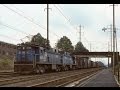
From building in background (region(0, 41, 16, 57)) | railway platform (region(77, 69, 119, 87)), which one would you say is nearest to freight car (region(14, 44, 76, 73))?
railway platform (region(77, 69, 119, 87))

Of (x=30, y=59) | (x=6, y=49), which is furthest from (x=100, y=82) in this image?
(x=6, y=49)

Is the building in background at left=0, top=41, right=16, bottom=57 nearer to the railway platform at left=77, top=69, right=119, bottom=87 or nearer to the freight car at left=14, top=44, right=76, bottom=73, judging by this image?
the freight car at left=14, top=44, right=76, bottom=73

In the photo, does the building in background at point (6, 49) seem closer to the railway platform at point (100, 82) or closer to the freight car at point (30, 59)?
the freight car at point (30, 59)

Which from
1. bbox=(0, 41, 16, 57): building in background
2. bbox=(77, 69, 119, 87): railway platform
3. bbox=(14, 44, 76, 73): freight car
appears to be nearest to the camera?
bbox=(77, 69, 119, 87): railway platform

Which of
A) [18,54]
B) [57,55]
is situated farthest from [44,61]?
[57,55]

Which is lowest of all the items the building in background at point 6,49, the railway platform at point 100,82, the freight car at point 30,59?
the railway platform at point 100,82

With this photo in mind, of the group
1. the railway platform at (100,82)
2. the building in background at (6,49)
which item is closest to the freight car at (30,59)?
the railway platform at (100,82)

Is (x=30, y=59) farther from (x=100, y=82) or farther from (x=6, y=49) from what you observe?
(x=6, y=49)

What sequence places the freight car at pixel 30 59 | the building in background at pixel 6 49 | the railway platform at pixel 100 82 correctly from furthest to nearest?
the building in background at pixel 6 49, the freight car at pixel 30 59, the railway platform at pixel 100 82

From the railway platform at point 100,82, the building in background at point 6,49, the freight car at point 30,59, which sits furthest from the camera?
the building in background at point 6,49

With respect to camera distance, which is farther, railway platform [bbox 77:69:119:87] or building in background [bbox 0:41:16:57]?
building in background [bbox 0:41:16:57]

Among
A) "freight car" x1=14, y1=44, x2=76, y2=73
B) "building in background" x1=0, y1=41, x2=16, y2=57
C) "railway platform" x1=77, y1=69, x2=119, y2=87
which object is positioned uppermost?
"building in background" x1=0, y1=41, x2=16, y2=57

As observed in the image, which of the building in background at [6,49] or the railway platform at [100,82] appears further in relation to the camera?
the building in background at [6,49]
